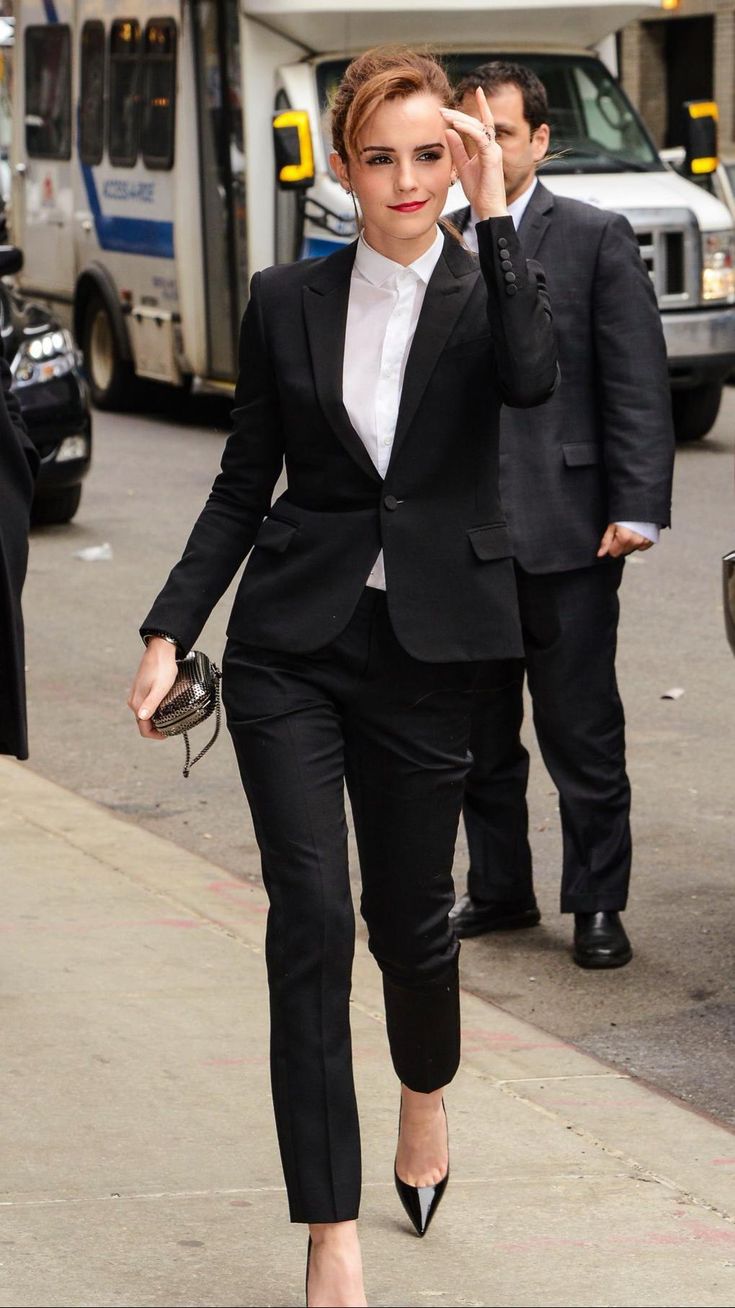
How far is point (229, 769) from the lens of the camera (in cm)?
732

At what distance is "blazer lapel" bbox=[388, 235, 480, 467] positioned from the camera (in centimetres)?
346

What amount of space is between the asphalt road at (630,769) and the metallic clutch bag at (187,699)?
151cm

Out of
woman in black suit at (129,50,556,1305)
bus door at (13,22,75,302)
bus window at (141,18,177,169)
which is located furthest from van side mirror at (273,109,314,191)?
woman in black suit at (129,50,556,1305)

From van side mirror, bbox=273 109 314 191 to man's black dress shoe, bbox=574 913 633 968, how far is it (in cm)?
874

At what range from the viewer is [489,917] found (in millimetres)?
5586

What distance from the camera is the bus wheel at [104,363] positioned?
17125mm

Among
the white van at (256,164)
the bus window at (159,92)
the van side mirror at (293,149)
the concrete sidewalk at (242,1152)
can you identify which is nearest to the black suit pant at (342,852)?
the concrete sidewalk at (242,1152)

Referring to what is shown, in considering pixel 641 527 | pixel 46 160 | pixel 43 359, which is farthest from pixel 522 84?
pixel 46 160

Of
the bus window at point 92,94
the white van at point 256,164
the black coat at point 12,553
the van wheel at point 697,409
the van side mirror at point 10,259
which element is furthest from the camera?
the bus window at point 92,94

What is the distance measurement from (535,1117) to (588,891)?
3.81 ft

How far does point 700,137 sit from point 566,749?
9687 millimetres

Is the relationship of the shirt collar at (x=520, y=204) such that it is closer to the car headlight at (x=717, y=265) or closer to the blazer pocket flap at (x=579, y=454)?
the blazer pocket flap at (x=579, y=454)

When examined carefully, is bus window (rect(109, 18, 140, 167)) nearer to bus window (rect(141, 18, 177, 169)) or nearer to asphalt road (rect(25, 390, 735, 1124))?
bus window (rect(141, 18, 177, 169))

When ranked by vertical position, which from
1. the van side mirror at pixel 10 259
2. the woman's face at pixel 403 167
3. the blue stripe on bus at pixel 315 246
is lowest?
the blue stripe on bus at pixel 315 246
